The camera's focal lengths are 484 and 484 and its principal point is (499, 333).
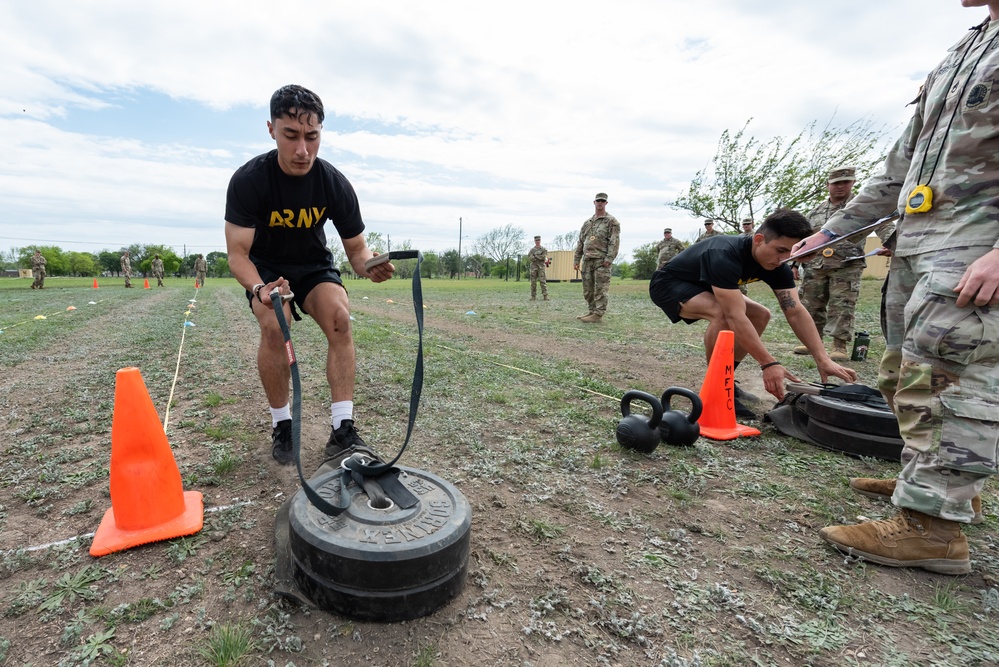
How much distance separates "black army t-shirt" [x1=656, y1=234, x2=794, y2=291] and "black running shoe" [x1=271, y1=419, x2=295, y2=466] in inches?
131

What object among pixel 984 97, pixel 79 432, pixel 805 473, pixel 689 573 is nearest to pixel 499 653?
pixel 689 573

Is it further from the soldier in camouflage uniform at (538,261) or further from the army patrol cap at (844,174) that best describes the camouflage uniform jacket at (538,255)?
the army patrol cap at (844,174)

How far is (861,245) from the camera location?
630cm

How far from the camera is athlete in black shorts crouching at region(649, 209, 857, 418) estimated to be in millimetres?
3490

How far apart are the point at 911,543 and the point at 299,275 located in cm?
341

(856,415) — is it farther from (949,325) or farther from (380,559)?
(380,559)

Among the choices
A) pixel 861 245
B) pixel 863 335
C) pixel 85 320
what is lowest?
pixel 85 320

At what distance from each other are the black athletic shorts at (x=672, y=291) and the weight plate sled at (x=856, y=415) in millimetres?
1301

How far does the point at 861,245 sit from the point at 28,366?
10.4 metres

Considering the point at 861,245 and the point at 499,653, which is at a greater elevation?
the point at 861,245

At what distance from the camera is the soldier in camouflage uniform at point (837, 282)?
645cm

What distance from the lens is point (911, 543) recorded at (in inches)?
80.7

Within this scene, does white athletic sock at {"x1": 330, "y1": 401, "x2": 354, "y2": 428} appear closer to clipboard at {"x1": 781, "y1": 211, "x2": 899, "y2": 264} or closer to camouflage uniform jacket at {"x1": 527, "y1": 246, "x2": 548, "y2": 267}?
clipboard at {"x1": 781, "y1": 211, "x2": 899, "y2": 264}

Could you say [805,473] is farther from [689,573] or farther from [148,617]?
[148,617]
